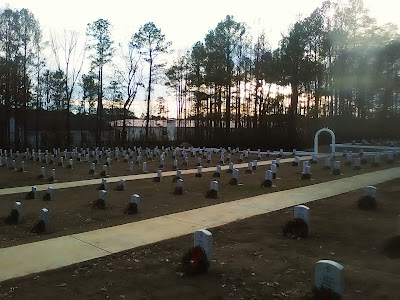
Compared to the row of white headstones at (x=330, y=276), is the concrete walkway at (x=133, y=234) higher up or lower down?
lower down

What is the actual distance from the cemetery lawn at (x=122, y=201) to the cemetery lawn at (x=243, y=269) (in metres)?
2.23

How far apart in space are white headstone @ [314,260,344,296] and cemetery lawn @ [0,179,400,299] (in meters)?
0.37

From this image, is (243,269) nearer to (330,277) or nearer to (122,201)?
(330,277)

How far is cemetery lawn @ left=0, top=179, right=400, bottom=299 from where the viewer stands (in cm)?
449

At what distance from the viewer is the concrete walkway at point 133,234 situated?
5.74 metres

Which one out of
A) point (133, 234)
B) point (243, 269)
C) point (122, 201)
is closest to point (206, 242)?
point (243, 269)

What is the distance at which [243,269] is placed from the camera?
203 inches

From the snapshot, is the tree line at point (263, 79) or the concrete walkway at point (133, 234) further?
the tree line at point (263, 79)

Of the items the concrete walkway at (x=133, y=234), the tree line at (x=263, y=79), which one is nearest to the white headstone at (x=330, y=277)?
the concrete walkway at (x=133, y=234)

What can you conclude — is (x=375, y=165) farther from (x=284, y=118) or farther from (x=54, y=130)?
(x=54, y=130)

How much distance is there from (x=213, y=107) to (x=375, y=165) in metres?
25.4

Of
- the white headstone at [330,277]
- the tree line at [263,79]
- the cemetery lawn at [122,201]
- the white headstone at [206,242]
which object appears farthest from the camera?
the tree line at [263,79]

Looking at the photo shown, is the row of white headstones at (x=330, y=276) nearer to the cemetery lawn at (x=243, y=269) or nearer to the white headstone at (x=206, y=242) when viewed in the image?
the cemetery lawn at (x=243, y=269)

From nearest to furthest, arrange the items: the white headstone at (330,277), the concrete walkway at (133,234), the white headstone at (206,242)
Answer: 1. the white headstone at (330,277)
2. the white headstone at (206,242)
3. the concrete walkway at (133,234)
